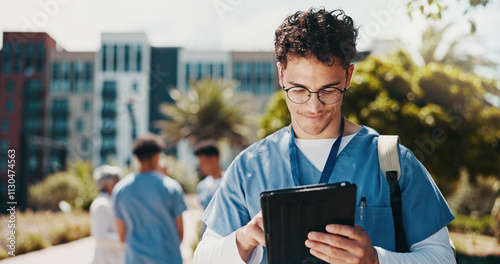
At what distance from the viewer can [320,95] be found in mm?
1565

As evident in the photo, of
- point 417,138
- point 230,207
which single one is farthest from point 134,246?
point 417,138

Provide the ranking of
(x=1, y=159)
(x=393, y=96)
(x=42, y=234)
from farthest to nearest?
(x=1, y=159) < (x=42, y=234) < (x=393, y=96)

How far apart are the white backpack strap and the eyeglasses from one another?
0.73 feet

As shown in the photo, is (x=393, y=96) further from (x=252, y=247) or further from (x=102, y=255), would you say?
(x=252, y=247)

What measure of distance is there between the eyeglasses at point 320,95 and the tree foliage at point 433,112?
9234mm

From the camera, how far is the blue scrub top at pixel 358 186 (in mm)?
1515

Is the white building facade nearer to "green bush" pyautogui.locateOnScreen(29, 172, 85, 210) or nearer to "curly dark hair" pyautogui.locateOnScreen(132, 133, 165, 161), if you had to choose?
"green bush" pyautogui.locateOnScreen(29, 172, 85, 210)

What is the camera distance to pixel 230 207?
1648mm

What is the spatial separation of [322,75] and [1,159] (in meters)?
56.1

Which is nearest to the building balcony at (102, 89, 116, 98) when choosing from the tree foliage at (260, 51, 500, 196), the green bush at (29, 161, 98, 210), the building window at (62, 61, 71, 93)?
the building window at (62, 61, 71, 93)

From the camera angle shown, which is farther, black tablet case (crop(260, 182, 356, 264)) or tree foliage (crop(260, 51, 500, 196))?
tree foliage (crop(260, 51, 500, 196))

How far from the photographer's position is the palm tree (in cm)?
2958

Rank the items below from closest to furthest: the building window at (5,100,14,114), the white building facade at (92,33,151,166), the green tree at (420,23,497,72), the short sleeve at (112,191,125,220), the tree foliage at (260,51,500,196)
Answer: the short sleeve at (112,191,125,220) < the tree foliage at (260,51,500,196) < the green tree at (420,23,497,72) < the building window at (5,100,14,114) < the white building facade at (92,33,151,166)

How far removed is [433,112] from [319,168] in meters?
10.3
